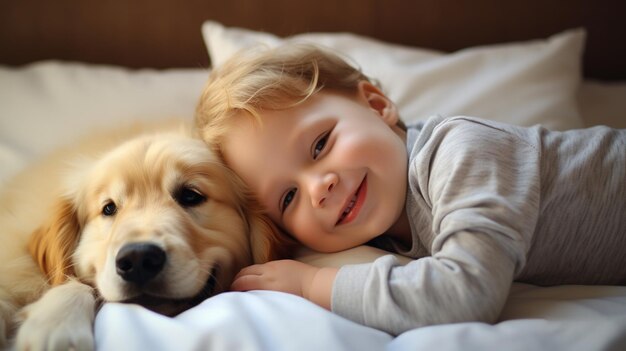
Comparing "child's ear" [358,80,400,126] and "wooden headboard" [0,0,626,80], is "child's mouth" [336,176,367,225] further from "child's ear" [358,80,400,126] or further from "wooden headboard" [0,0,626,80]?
"wooden headboard" [0,0,626,80]

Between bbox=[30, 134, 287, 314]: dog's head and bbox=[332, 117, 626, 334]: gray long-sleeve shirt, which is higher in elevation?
bbox=[332, 117, 626, 334]: gray long-sleeve shirt

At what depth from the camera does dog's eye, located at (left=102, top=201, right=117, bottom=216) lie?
4.40ft

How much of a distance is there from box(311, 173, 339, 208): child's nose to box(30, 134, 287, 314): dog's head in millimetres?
176

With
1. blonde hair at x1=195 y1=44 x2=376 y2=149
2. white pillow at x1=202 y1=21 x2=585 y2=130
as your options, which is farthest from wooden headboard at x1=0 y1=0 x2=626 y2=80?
blonde hair at x1=195 y1=44 x2=376 y2=149

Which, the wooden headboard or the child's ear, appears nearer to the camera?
the child's ear

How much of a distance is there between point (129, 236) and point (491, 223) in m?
0.72

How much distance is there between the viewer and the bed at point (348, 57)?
91cm

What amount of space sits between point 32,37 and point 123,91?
2.24 feet

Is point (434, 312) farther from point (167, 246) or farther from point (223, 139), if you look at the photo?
point (223, 139)

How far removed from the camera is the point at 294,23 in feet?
7.86

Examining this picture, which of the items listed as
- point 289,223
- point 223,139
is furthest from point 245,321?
point 223,139

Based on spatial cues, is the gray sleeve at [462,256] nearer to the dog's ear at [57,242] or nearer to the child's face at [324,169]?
the child's face at [324,169]

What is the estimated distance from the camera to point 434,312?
0.98 m

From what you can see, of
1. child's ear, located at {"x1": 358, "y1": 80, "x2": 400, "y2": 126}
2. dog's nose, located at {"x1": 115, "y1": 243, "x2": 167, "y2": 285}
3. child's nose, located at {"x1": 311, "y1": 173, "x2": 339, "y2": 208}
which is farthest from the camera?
child's ear, located at {"x1": 358, "y1": 80, "x2": 400, "y2": 126}
